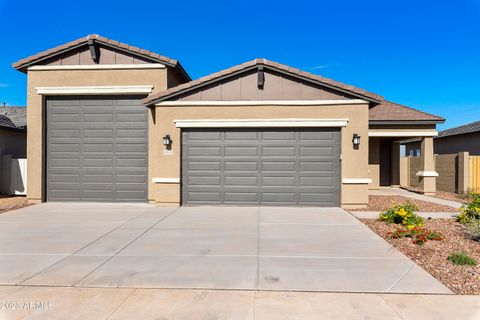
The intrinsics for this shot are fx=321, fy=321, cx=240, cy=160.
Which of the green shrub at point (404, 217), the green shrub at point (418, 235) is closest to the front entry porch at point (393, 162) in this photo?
the green shrub at point (404, 217)

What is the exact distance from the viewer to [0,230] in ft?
24.9

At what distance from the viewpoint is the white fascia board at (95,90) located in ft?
37.3

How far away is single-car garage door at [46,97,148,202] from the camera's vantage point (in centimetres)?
1165

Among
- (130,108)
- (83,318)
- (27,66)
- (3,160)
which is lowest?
(83,318)

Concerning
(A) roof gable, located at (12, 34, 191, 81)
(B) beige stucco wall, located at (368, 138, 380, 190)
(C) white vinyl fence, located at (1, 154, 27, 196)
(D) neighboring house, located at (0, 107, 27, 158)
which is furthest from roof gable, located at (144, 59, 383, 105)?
(D) neighboring house, located at (0, 107, 27, 158)

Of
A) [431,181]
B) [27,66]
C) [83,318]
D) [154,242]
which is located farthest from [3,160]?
[431,181]

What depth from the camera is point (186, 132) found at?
1094 centimetres

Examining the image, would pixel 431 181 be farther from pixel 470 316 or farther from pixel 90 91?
pixel 90 91

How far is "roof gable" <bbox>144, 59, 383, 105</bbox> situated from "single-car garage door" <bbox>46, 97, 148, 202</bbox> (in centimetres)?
161

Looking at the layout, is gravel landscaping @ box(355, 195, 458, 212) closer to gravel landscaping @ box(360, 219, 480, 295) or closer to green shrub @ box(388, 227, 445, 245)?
gravel landscaping @ box(360, 219, 480, 295)

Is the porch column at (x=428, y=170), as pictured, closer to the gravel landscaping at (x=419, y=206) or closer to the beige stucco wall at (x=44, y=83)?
the gravel landscaping at (x=419, y=206)

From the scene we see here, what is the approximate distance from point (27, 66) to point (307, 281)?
12410 millimetres

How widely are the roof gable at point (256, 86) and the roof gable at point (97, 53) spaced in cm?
149

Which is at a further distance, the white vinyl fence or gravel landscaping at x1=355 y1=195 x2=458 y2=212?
the white vinyl fence
